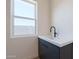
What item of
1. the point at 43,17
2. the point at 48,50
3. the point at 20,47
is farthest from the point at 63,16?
the point at 20,47

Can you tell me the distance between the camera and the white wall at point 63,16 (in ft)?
10.3

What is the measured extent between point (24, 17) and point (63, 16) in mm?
1208

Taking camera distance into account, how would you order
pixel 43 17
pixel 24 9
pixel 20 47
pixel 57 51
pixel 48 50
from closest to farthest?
pixel 57 51 < pixel 48 50 < pixel 20 47 < pixel 24 9 < pixel 43 17

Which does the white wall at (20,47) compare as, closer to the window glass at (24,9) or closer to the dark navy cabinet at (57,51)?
the window glass at (24,9)

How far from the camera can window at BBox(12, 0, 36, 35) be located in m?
3.18

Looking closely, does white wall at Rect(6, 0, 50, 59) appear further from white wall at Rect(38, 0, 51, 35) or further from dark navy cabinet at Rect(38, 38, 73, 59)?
dark navy cabinet at Rect(38, 38, 73, 59)

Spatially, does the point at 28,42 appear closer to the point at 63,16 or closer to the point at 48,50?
the point at 48,50

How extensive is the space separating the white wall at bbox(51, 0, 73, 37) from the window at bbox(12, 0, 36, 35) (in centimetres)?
73

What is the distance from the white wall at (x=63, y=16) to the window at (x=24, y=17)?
0.73 meters

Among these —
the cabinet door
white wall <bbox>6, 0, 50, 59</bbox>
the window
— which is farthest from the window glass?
the cabinet door

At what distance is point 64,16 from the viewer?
3381mm

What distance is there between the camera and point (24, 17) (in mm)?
3414

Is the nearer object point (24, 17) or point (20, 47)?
point (20, 47)
